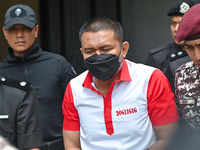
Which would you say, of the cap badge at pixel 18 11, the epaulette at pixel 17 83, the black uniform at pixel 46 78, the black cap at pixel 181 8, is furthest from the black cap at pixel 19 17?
the black cap at pixel 181 8

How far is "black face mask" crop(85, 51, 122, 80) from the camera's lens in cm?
216

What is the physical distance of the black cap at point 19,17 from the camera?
302cm

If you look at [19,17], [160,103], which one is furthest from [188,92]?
[19,17]

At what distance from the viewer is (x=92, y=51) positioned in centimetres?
219

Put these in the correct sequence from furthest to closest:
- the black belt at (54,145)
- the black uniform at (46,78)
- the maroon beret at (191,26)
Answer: the black uniform at (46,78) < the black belt at (54,145) < the maroon beret at (191,26)

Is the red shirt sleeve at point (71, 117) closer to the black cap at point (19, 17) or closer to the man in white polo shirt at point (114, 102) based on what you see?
the man in white polo shirt at point (114, 102)

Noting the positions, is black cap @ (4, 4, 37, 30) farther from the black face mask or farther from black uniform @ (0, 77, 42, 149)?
the black face mask

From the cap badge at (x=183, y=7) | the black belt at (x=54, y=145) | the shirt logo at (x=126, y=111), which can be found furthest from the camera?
the cap badge at (x=183, y=7)

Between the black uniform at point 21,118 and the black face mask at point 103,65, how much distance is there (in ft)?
1.62

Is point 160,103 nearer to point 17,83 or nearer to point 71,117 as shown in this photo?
point 71,117

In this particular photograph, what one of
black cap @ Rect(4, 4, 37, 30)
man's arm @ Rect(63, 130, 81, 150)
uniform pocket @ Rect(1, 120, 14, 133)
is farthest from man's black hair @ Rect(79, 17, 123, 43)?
black cap @ Rect(4, 4, 37, 30)

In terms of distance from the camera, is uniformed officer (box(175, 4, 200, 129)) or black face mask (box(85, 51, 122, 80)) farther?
black face mask (box(85, 51, 122, 80))

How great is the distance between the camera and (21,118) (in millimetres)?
2281

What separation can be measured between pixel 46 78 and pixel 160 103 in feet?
4.15
